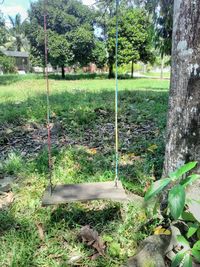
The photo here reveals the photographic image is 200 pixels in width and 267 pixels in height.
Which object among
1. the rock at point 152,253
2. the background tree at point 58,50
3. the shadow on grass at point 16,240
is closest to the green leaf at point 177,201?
the rock at point 152,253

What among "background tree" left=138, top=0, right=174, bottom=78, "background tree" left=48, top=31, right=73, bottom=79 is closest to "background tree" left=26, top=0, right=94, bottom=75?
"background tree" left=48, top=31, right=73, bottom=79

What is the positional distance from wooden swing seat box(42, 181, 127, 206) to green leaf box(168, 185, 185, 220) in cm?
87

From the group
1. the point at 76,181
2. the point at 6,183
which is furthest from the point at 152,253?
the point at 6,183

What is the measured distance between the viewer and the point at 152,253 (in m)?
1.68

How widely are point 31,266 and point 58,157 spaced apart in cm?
149

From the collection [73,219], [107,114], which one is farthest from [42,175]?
[107,114]

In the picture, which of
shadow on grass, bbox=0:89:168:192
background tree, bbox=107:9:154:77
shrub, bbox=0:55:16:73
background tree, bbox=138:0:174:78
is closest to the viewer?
shadow on grass, bbox=0:89:168:192

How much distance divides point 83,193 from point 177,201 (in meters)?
1.04

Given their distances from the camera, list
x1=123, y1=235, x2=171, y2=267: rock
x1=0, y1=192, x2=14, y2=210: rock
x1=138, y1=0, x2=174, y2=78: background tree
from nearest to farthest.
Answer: x1=123, y1=235, x2=171, y2=267: rock, x1=0, y1=192, x2=14, y2=210: rock, x1=138, y1=0, x2=174, y2=78: background tree

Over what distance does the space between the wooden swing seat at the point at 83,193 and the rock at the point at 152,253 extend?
0.99ft

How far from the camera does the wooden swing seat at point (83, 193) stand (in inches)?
74.4

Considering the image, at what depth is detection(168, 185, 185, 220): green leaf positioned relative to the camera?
1.03 metres

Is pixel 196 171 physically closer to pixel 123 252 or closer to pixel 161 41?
pixel 123 252

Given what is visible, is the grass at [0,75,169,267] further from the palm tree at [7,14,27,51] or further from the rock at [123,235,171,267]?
the palm tree at [7,14,27,51]
